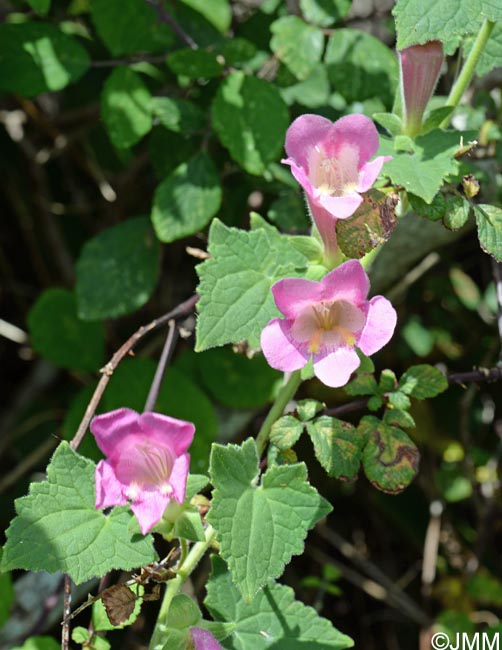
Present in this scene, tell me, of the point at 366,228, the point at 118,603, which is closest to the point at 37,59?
the point at 366,228

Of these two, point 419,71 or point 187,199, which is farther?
point 187,199

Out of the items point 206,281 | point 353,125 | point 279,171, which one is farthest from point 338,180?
point 279,171

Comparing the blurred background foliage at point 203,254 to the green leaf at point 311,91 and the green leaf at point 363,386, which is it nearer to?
the green leaf at point 311,91

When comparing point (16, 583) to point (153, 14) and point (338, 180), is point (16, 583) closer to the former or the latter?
point (338, 180)

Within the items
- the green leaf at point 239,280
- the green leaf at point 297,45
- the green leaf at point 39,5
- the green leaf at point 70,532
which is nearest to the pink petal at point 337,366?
the green leaf at point 239,280

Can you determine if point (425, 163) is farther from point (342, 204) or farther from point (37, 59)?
point (37, 59)

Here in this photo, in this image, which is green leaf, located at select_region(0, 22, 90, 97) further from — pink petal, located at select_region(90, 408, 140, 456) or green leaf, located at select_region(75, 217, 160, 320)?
pink petal, located at select_region(90, 408, 140, 456)

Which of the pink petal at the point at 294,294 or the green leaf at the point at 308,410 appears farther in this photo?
the green leaf at the point at 308,410
